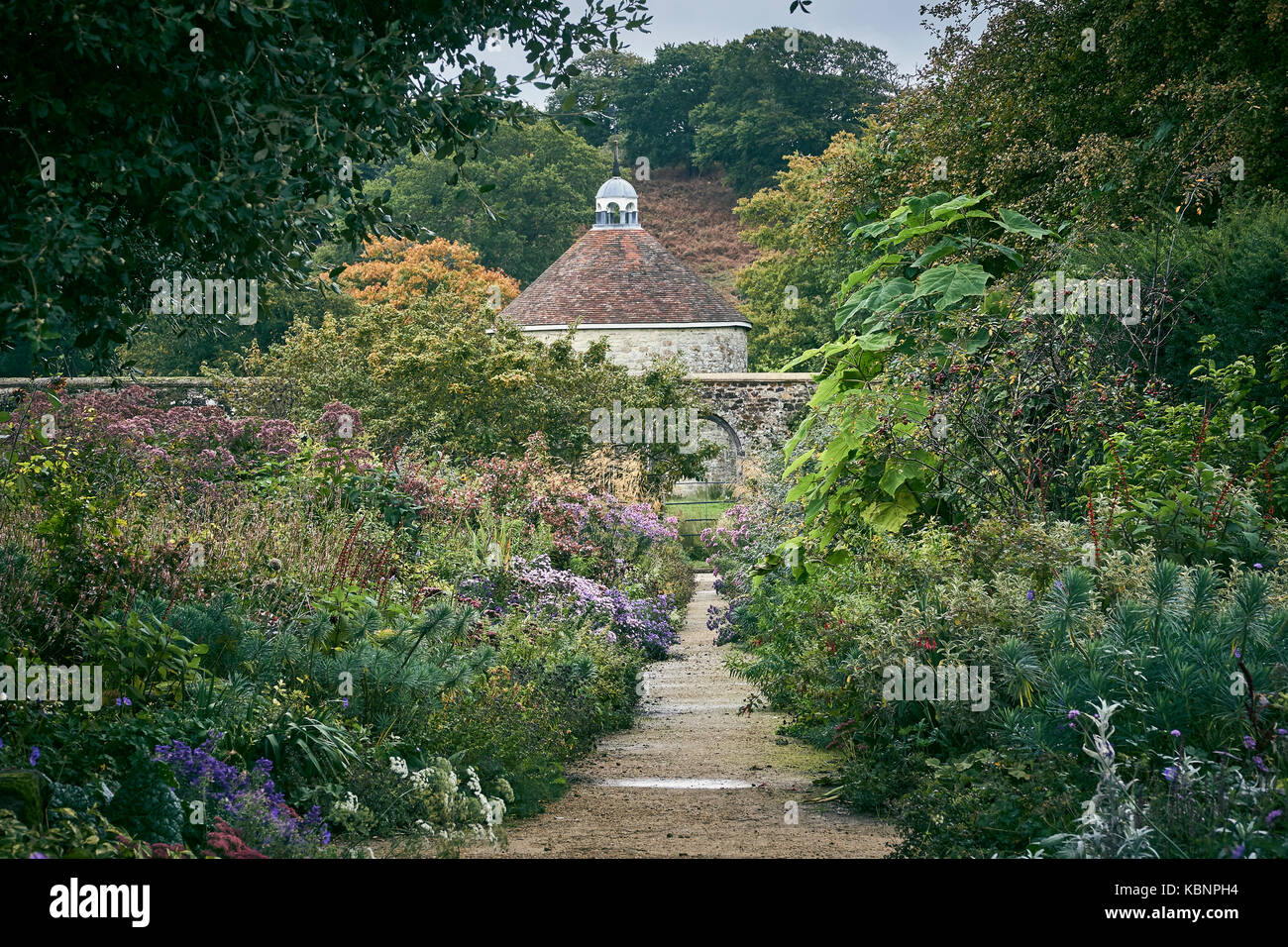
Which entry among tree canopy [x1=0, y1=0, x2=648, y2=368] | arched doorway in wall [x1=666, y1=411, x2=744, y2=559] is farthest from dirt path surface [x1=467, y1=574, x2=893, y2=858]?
arched doorway in wall [x1=666, y1=411, x2=744, y2=559]

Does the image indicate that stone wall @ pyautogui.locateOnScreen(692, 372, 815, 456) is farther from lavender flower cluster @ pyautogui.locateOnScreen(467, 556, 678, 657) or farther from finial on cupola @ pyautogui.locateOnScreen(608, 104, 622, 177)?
lavender flower cluster @ pyautogui.locateOnScreen(467, 556, 678, 657)

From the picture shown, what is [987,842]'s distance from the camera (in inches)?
163

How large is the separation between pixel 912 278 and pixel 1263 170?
5.73 metres

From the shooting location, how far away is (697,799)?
5492 mm

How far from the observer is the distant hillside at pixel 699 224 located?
4803 centimetres

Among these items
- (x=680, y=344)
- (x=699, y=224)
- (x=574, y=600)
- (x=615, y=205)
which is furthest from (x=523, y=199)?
(x=574, y=600)

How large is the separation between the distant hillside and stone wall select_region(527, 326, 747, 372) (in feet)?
51.0

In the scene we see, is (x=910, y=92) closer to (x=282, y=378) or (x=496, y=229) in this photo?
(x=282, y=378)

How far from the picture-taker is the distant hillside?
48031mm

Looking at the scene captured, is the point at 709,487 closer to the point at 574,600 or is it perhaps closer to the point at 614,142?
the point at 614,142

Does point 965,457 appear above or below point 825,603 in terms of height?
above

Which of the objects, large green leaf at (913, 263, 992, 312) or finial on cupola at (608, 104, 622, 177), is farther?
large green leaf at (913, 263, 992, 312)

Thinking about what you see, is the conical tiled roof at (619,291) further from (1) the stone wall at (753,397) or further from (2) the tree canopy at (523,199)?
(2) the tree canopy at (523,199)
